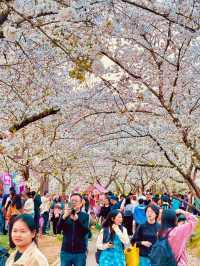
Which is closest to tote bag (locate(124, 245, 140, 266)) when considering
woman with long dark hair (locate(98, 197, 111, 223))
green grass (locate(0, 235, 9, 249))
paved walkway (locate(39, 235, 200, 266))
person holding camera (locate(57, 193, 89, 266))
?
person holding camera (locate(57, 193, 89, 266))

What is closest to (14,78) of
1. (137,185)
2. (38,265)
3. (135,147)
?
(38,265)

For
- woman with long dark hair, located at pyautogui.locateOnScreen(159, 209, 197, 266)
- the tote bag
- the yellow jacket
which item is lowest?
the tote bag

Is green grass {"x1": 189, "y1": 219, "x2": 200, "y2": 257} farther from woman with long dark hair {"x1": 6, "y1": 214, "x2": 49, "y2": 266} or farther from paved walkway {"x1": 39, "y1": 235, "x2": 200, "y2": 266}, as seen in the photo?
woman with long dark hair {"x1": 6, "y1": 214, "x2": 49, "y2": 266}

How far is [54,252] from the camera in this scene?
1538 centimetres

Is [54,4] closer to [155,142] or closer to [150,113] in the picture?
[150,113]

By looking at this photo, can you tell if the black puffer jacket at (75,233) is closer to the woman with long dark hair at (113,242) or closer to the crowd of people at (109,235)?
the crowd of people at (109,235)

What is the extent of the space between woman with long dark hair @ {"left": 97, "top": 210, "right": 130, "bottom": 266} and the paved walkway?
11.7 ft

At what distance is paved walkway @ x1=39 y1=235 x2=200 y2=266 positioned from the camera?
13.7 meters

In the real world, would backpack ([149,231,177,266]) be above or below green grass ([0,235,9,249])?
below

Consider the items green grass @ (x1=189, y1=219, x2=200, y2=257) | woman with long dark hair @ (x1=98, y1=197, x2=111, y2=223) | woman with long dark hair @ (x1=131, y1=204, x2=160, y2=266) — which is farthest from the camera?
woman with long dark hair @ (x1=98, y1=197, x2=111, y2=223)

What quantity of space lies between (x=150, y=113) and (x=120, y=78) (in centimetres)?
122

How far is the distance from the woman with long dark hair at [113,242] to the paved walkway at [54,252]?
3569mm

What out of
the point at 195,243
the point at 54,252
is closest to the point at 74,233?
the point at 54,252

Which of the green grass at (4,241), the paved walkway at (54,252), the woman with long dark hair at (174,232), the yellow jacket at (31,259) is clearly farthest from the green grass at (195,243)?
the yellow jacket at (31,259)
